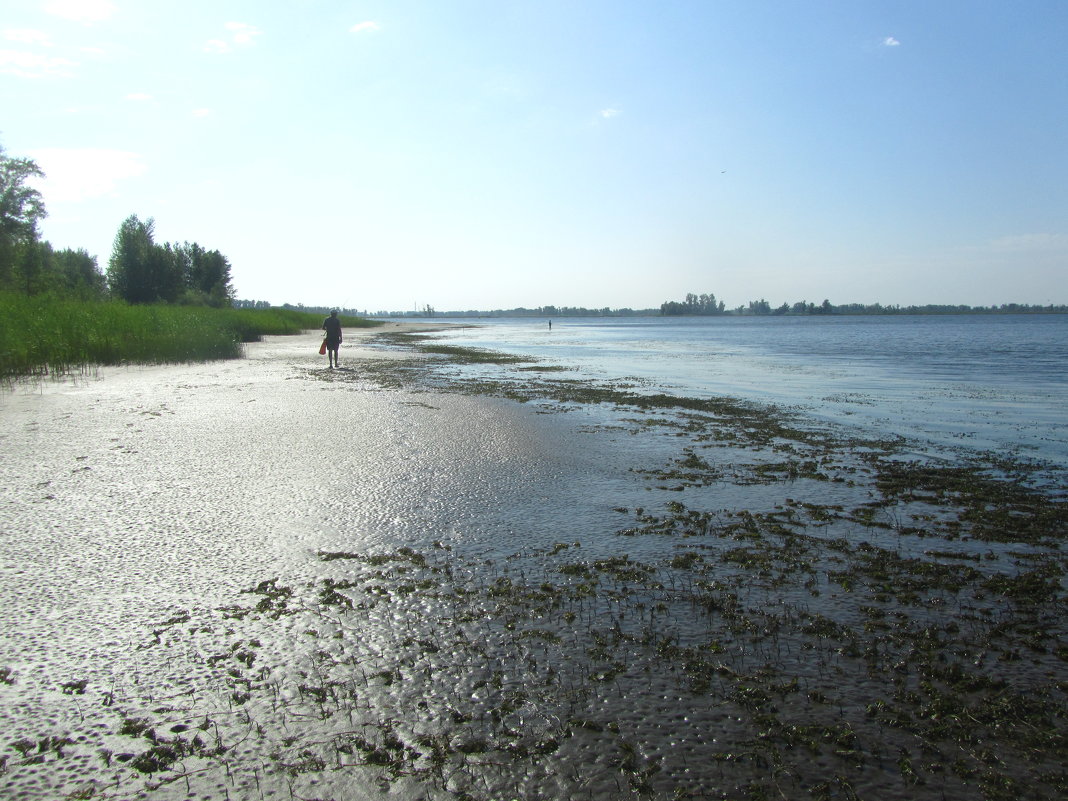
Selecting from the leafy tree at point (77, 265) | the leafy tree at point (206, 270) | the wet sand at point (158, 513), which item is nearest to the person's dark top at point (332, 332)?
the wet sand at point (158, 513)

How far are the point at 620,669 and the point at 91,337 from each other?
24.1 metres

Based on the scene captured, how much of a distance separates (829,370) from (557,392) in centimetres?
1598

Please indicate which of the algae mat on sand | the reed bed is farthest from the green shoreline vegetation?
the algae mat on sand

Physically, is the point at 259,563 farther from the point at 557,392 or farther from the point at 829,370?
the point at 829,370

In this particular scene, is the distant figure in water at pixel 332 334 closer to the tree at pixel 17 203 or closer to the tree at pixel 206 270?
the tree at pixel 17 203

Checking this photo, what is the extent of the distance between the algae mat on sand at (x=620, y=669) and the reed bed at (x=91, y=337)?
17218 millimetres

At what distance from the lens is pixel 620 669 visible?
3.61 m

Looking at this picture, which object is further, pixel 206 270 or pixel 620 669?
pixel 206 270

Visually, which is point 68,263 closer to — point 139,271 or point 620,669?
point 139,271

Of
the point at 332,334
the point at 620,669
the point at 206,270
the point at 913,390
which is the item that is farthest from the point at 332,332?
the point at 206,270

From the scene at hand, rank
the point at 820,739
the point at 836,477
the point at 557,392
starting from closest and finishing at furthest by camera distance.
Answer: the point at 820,739 < the point at 836,477 < the point at 557,392

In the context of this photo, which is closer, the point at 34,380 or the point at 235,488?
the point at 235,488

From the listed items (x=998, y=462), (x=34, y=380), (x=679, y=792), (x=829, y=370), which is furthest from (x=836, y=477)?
(x=829, y=370)

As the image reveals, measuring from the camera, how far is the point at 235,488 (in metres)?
7.38
